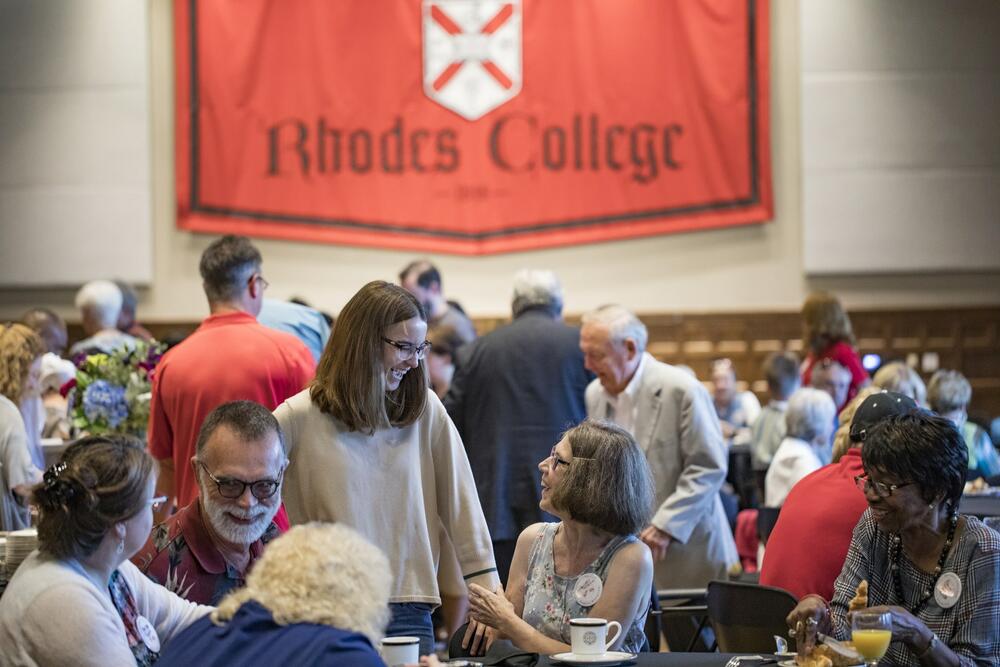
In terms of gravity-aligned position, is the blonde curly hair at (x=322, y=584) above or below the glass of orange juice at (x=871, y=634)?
above

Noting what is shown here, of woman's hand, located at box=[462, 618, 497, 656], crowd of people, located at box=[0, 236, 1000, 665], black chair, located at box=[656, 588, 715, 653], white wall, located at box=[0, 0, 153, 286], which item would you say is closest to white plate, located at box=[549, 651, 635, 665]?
crowd of people, located at box=[0, 236, 1000, 665]

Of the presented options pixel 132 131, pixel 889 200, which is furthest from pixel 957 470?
pixel 132 131

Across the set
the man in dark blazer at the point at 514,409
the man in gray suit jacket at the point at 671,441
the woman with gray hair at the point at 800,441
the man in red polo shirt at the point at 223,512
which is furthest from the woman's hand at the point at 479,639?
the woman with gray hair at the point at 800,441

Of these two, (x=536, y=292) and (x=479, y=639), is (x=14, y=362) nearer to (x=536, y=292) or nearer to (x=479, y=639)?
(x=536, y=292)

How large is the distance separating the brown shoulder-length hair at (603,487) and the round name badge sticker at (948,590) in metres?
0.73

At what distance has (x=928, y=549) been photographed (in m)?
3.17

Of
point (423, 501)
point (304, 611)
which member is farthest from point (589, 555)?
point (304, 611)

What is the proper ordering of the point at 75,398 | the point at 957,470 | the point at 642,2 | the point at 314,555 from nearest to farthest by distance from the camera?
the point at 314,555 → the point at 957,470 → the point at 75,398 → the point at 642,2

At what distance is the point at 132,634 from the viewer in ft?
8.79

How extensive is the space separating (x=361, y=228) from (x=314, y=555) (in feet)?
30.1

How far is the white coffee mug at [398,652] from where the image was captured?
2.69 meters

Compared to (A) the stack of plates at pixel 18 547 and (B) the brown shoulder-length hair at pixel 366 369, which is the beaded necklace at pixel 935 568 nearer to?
(B) the brown shoulder-length hair at pixel 366 369

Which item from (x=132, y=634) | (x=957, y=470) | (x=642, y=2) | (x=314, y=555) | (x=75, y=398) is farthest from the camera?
(x=642, y=2)

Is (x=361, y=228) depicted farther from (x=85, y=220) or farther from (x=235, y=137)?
(x=85, y=220)
